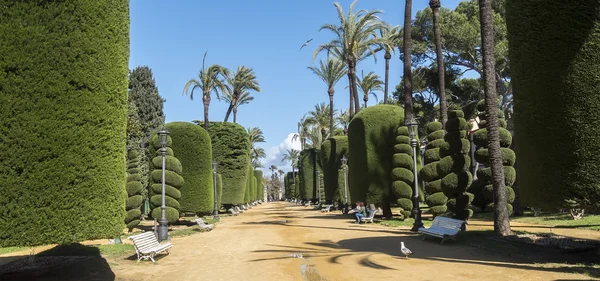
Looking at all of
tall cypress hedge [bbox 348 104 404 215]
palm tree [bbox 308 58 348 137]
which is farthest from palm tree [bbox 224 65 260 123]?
tall cypress hedge [bbox 348 104 404 215]

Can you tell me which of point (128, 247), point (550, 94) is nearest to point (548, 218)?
point (550, 94)

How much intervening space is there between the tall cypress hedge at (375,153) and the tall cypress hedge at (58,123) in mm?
18328

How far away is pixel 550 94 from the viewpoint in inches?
353

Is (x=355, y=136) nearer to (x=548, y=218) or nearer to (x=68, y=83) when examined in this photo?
(x=548, y=218)

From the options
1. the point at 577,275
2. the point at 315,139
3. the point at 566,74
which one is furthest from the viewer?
the point at 315,139

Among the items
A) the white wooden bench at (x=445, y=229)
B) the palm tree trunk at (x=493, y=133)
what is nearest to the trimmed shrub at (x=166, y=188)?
the white wooden bench at (x=445, y=229)

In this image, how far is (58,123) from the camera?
20.3 feet

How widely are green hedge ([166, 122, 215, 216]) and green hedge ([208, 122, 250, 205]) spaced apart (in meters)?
12.5

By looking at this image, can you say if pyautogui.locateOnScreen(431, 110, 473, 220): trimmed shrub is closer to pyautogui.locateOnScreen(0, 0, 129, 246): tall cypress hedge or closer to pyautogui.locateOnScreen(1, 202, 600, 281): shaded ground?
pyautogui.locateOnScreen(1, 202, 600, 281): shaded ground

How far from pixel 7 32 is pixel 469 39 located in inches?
1518

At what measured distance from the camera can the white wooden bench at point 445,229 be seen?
13.1m

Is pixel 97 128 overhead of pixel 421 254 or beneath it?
overhead

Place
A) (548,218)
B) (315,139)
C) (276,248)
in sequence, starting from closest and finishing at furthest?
(276,248), (548,218), (315,139)

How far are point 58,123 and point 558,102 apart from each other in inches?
370
